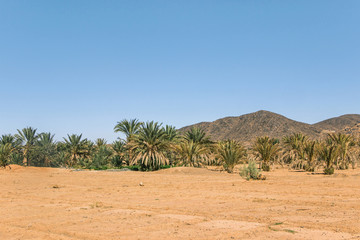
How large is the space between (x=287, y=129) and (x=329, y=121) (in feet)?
148

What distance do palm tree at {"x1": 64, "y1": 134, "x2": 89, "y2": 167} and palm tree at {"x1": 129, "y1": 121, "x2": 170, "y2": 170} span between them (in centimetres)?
1971

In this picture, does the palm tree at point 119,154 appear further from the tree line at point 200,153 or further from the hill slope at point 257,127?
the hill slope at point 257,127

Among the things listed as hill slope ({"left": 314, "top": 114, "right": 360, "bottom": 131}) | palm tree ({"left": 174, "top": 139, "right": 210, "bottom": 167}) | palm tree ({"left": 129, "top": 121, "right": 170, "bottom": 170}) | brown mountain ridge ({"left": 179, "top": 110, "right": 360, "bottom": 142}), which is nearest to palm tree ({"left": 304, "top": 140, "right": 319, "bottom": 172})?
palm tree ({"left": 174, "top": 139, "right": 210, "bottom": 167})

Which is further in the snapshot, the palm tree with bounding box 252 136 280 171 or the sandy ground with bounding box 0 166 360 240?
the palm tree with bounding box 252 136 280 171

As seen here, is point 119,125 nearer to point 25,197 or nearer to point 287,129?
point 25,197

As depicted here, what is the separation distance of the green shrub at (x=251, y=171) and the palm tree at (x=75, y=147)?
34358 millimetres

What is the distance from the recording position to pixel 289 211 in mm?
9359

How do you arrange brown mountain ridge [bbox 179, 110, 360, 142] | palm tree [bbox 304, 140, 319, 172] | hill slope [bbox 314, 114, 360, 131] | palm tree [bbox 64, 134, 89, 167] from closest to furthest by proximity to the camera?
palm tree [bbox 304, 140, 319, 172]
palm tree [bbox 64, 134, 89, 167]
brown mountain ridge [bbox 179, 110, 360, 142]
hill slope [bbox 314, 114, 360, 131]

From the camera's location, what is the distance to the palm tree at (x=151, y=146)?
3196cm

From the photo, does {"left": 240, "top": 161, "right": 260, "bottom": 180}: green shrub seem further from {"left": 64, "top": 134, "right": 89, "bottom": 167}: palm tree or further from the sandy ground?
{"left": 64, "top": 134, "right": 89, "bottom": 167}: palm tree

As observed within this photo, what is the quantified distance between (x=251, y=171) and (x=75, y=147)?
35.3 meters

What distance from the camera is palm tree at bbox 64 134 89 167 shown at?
164 ft

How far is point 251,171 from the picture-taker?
804 inches

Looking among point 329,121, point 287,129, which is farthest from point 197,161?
point 329,121
